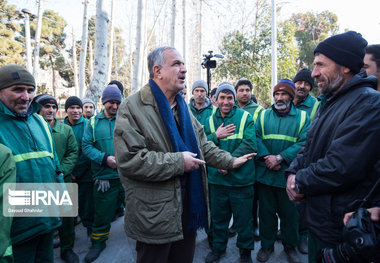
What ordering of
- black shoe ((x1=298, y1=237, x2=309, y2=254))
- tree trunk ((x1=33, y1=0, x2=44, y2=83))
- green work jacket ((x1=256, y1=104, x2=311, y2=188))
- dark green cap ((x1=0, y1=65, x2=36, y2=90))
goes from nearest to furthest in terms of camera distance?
dark green cap ((x1=0, y1=65, x2=36, y2=90)) → green work jacket ((x1=256, y1=104, x2=311, y2=188)) → black shoe ((x1=298, y1=237, x2=309, y2=254)) → tree trunk ((x1=33, y1=0, x2=44, y2=83))

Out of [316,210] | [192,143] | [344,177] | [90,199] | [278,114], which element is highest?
[278,114]

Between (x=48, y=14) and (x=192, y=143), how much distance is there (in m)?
35.4

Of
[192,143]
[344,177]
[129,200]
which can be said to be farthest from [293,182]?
[129,200]

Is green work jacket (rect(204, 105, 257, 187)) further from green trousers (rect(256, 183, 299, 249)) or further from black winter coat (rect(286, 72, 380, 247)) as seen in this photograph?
black winter coat (rect(286, 72, 380, 247))

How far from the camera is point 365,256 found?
1237 millimetres

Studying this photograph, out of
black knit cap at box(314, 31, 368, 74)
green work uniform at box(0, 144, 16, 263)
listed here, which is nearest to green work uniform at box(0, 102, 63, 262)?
green work uniform at box(0, 144, 16, 263)

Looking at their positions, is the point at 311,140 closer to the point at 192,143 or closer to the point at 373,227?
the point at 373,227

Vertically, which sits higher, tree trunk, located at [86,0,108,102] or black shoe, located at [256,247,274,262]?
tree trunk, located at [86,0,108,102]

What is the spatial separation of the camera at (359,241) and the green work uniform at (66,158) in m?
3.10

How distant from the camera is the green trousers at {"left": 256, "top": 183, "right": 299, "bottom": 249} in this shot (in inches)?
119

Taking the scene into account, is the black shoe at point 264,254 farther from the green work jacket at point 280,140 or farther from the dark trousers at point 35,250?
the dark trousers at point 35,250

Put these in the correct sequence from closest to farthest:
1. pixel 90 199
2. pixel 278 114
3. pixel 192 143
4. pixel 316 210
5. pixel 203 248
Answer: pixel 316 210 → pixel 192 143 → pixel 278 114 → pixel 203 248 → pixel 90 199

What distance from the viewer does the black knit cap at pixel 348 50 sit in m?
1.68

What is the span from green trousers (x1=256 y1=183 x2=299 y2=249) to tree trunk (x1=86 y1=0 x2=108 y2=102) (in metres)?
5.00
